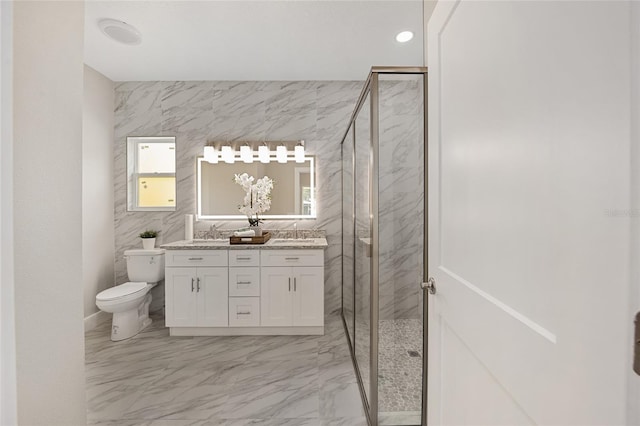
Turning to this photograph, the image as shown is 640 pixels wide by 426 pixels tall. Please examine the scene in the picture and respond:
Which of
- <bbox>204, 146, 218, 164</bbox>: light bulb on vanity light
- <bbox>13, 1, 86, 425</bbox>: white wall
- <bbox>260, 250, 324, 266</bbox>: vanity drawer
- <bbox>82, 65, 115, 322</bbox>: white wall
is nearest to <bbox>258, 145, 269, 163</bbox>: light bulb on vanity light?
<bbox>204, 146, 218, 164</bbox>: light bulb on vanity light

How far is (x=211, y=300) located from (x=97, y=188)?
171cm

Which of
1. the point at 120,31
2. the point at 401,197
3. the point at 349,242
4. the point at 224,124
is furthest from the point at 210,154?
the point at 401,197

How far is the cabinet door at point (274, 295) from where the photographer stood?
2828 mm

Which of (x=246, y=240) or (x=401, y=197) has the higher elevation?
(x=401, y=197)

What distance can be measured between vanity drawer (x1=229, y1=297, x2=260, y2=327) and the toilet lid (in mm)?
898

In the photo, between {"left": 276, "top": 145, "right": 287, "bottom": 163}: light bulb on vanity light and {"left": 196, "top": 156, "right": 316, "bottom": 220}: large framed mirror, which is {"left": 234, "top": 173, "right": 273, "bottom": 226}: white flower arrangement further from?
{"left": 276, "top": 145, "right": 287, "bottom": 163}: light bulb on vanity light

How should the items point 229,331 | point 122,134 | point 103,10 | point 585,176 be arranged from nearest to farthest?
point 585,176 → point 103,10 → point 229,331 → point 122,134

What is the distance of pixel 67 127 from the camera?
0.99m

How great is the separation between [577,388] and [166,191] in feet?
12.3

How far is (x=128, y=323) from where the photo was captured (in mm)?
2814

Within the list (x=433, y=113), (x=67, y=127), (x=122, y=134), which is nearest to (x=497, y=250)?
(x=433, y=113)

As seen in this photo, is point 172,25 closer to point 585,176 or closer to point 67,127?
point 67,127

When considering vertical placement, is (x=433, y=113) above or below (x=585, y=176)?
above

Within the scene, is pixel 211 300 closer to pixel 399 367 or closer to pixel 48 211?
pixel 399 367
